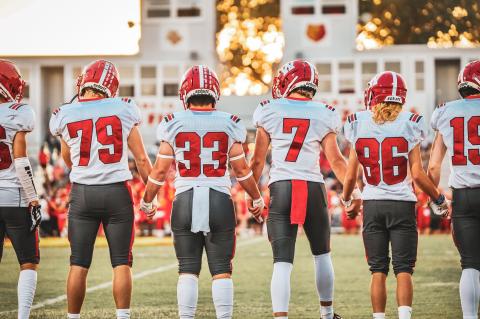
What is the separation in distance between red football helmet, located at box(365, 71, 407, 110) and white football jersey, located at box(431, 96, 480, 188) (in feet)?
1.17

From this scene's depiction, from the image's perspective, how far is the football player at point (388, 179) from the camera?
24.0 feet

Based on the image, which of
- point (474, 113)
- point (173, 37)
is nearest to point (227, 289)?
point (474, 113)

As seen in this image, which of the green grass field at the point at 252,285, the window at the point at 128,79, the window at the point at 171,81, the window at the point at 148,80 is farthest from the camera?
the window at the point at 128,79

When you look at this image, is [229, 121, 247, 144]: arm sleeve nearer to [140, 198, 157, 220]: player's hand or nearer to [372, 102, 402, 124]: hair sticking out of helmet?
[140, 198, 157, 220]: player's hand

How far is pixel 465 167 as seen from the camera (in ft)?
24.6

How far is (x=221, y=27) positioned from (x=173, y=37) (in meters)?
7.77

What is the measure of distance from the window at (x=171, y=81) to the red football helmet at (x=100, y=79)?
28.6m

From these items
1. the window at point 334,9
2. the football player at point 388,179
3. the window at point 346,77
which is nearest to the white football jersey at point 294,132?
the football player at point 388,179

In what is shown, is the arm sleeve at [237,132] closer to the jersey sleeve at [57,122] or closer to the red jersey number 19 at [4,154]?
the jersey sleeve at [57,122]

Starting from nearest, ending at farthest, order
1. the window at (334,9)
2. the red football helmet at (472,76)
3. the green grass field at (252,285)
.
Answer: the red football helmet at (472,76), the green grass field at (252,285), the window at (334,9)

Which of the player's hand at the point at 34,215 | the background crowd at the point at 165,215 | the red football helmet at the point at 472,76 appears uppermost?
the red football helmet at the point at 472,76

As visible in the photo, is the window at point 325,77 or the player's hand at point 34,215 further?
the window at point 325,77

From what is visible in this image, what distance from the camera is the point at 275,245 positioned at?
7.47m

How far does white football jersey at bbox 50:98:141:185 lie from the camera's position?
23.9ft
